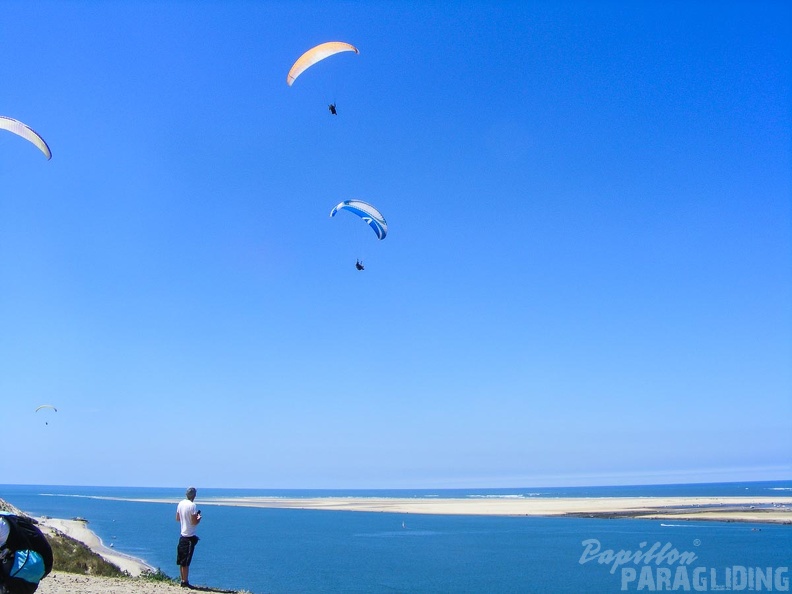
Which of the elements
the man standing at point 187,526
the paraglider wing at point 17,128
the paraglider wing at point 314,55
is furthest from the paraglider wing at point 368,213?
the man standing at point 187,526

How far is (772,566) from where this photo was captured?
103 ft

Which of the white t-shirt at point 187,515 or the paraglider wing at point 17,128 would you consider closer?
the white t-shirt at point 187,515

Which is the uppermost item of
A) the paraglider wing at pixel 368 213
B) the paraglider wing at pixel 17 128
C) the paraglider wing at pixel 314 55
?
the paraglider wing at pixel 314 55

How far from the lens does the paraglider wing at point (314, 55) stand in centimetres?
1743

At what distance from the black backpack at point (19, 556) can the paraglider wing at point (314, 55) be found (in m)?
14.3

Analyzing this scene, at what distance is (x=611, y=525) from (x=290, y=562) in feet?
107

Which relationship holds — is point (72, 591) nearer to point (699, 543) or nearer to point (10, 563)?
point (10, 563)

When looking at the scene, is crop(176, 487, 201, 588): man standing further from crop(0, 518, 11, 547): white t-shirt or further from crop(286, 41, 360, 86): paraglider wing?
crop(286, 41, 360, 86): paraglider wing

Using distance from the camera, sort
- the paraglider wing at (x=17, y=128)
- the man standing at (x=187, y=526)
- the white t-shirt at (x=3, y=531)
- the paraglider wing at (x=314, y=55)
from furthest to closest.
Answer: the paraglider wing at (x=314, y=55) → the paraglider wing at (x=17, y=128) → the man standing at (x=187, y=526) → the white t-shirt at (x=3, y=531)

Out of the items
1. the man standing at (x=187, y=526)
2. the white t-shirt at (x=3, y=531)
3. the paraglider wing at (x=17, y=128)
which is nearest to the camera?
the white t-shirt at (x=3, y=531)

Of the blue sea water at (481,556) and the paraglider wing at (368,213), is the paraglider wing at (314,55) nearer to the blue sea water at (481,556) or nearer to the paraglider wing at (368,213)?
the paraglider wing at (368,213)

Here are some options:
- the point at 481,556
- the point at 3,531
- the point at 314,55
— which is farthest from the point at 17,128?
the point at 481,556

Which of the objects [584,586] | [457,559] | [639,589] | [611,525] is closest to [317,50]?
[584,586]

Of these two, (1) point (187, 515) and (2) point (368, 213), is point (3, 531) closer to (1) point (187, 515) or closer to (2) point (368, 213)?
(1) point (187, 515)
